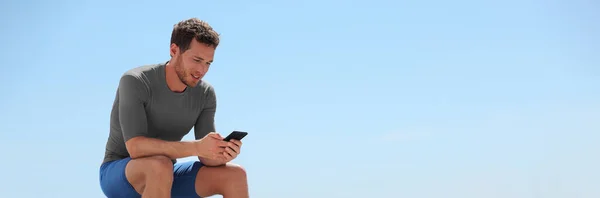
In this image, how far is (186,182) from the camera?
4.29 m

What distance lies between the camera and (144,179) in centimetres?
387

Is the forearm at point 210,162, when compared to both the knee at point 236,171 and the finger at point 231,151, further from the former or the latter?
the finger at point 231,151

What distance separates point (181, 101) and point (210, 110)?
28 cm

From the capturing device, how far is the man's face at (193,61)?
13.6ft

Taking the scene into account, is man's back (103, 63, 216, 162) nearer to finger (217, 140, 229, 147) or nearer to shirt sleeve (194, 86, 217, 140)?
shirt sleeve (194, 86, 217, 140)

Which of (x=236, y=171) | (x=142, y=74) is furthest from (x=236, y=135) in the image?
(x=142, y=74)

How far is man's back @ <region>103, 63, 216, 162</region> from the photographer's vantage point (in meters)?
4.11

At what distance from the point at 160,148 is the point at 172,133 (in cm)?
50

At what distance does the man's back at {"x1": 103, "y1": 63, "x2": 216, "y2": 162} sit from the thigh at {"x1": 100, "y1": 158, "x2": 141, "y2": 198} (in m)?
0.15

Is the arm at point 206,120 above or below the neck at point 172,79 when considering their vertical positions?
below

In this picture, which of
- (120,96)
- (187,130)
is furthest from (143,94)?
(187,130)

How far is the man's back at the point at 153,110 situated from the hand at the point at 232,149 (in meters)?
0.53

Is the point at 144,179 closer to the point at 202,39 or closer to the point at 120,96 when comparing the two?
the point at 120,96

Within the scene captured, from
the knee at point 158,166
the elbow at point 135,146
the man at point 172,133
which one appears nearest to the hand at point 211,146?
the man at point 172,133
